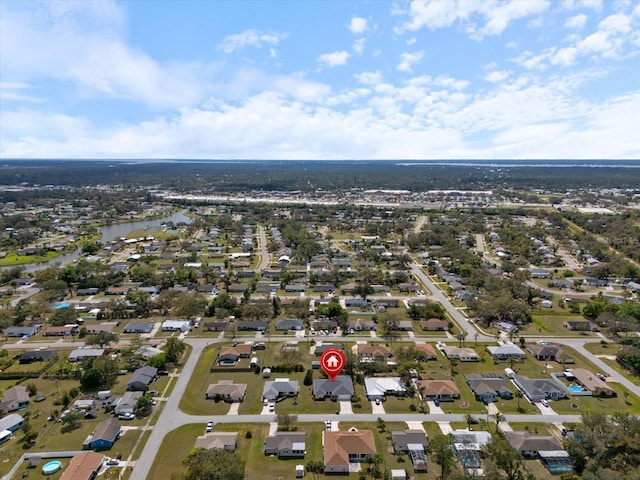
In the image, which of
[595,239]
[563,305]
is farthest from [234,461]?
[595,239]

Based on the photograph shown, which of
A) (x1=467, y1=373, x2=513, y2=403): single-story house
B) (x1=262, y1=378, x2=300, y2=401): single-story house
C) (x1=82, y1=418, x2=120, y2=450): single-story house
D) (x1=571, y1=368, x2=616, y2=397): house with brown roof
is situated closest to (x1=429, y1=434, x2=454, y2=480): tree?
(x1=467, y1=373, x2=513, y2=403): single-story house

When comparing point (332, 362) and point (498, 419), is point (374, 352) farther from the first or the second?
point (498, 419)

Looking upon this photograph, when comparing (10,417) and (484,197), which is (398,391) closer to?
(10,417)

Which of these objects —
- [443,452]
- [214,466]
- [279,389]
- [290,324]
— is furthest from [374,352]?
[214,466]

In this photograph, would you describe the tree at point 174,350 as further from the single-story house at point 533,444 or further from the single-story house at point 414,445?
the single-story house at point 533,444

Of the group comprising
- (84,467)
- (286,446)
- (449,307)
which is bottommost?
(449,307)

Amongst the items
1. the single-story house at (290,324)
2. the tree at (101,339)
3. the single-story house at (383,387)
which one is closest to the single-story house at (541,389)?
the single-story house at (383,387)
